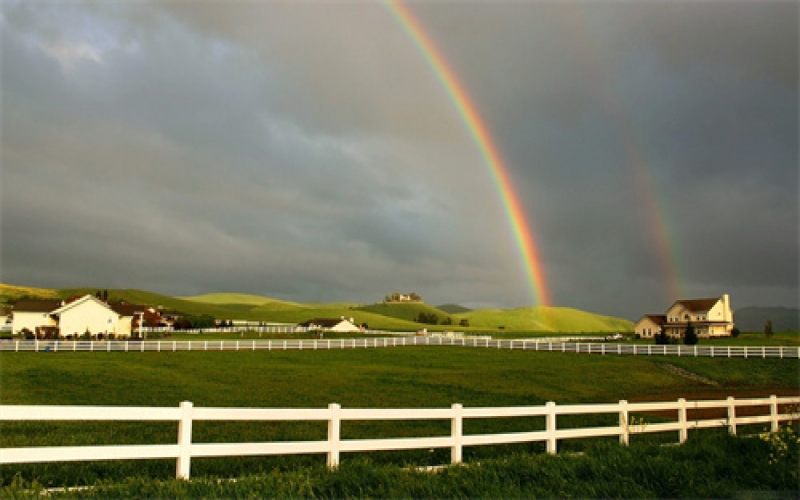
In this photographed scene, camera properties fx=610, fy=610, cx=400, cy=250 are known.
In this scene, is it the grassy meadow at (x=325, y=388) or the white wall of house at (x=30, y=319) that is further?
the white wall of house at (x=30, y=319)

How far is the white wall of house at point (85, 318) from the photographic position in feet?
251

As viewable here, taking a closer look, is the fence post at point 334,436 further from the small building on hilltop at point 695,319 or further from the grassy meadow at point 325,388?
the small building on hilltop at point 695,319

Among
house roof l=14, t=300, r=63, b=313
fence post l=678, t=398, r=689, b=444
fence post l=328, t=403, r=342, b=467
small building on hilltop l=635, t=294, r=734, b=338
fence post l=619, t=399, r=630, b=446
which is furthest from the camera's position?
small building on hilltop l=635, t=294, r=734, b=338

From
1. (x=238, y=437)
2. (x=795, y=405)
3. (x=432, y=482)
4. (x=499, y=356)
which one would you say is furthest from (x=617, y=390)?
(x=432, y=482)

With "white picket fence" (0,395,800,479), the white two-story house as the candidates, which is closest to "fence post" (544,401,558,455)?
"white picket fence" (0,395,800,479)

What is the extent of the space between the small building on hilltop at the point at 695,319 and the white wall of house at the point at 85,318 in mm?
77771

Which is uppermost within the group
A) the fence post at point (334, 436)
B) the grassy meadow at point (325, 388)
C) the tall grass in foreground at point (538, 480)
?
the fence post at point (334, 436)

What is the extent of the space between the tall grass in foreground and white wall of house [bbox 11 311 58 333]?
82831 mm

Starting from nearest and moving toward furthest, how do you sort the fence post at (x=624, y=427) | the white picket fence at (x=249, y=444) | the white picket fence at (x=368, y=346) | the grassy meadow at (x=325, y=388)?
the white picket fence at (x=249, y=444)
the grassy meadow at (x=325, y=388)
the fence post at (x=624, y=427)
the white picket fence at (x=368, y=346)

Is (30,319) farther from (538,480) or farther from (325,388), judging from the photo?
(538,480)

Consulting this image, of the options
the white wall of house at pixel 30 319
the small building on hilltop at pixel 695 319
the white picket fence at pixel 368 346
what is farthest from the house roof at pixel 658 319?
the white wall of house at pixel 30 319

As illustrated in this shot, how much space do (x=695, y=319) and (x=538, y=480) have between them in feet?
314

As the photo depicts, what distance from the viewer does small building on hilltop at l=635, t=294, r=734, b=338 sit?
92.2 meters

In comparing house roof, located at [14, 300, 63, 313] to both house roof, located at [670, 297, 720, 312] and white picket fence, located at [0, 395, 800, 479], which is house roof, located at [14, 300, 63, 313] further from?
house roof, located at [670, 297, 720, 312]
